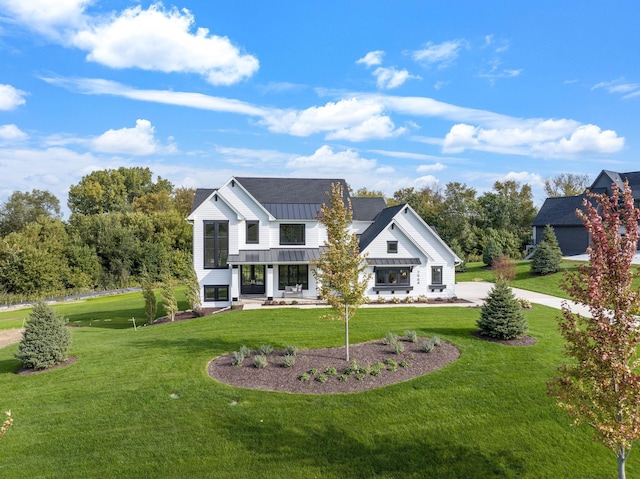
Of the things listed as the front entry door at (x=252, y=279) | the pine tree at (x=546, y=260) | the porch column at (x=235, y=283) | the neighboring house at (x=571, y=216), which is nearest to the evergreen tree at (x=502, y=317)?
the porch column at (x=235, y=283)

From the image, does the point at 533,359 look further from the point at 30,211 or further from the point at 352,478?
the point at 30,211

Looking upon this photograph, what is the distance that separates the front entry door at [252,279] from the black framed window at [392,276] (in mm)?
8151

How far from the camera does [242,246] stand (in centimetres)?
2725

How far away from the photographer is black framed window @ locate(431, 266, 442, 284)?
27.5 m

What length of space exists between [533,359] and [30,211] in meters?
68.7

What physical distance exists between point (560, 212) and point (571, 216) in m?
1.85

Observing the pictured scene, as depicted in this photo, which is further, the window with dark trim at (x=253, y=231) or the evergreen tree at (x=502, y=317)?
the window with dark trim at (x=253, y=231)

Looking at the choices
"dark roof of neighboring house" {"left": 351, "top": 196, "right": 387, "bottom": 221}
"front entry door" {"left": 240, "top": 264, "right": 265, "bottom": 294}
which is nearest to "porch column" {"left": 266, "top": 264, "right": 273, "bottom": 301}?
"front entry door" {"left": 240, "top": 264, "right": 265, "bottom": 294}

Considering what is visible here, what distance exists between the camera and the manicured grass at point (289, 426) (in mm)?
8289

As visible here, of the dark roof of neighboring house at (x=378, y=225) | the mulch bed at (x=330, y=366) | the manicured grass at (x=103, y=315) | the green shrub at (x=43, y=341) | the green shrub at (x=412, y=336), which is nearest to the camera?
the mulch bed at (x=330, y=366)

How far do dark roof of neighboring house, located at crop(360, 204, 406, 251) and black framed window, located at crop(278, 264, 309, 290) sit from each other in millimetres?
4360

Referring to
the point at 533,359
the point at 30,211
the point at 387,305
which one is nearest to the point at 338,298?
the point at 533,359

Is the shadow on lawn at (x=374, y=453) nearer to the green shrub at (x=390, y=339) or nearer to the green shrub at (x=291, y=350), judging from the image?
the green shrub at (x=291, y=350)

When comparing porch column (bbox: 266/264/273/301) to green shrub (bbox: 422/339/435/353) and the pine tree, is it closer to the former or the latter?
green shrub (bbox: 422/339/435/353)
